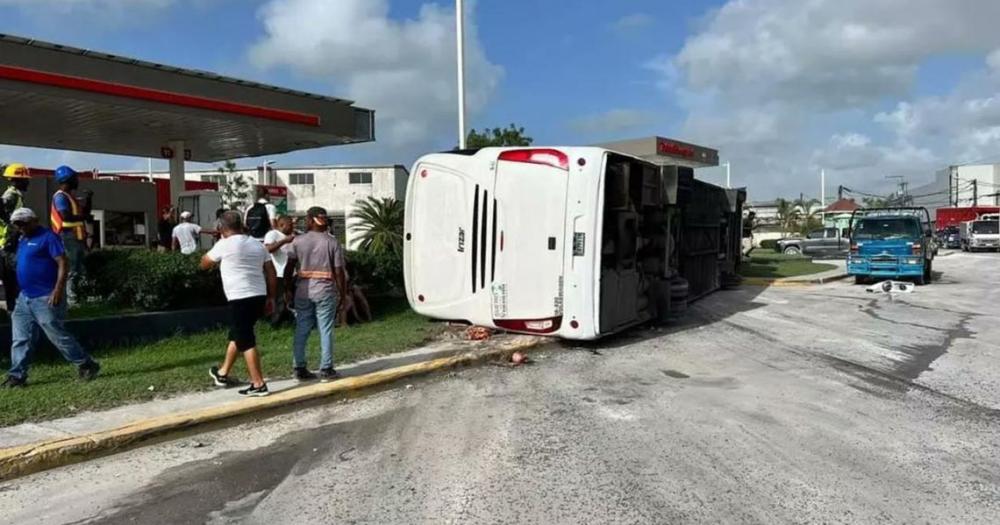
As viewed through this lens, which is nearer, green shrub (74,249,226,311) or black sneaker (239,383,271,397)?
black sneaker (239,383,271,397)

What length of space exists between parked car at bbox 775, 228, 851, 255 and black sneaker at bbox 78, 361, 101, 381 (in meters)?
35.5

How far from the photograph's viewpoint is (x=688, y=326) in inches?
488

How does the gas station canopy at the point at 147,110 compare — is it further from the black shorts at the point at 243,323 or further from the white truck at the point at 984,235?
A: the white truck at the point at 984,235

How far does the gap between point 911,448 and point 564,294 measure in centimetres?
475

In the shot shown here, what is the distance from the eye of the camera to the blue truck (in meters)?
20.6

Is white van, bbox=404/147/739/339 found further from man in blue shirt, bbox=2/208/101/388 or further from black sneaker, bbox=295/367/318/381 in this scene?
man in blue shirt, bbox=2/208/101/388

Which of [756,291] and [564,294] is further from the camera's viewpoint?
[756,291]

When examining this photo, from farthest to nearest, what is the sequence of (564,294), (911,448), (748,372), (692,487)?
(564,294) < (748,372) < (911,448) < (692,487)

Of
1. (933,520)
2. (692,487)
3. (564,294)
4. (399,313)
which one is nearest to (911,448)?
(933,520)

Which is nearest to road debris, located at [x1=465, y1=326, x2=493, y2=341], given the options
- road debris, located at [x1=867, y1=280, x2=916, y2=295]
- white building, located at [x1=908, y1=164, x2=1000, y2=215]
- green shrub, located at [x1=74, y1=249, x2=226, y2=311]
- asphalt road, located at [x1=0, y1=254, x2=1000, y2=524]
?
asphalt road, located at [x1=0, y1=254, x2=1000, y2=524]

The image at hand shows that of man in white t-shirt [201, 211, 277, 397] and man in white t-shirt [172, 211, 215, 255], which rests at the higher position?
man in white t-shirt [172, 211, 215, 255]

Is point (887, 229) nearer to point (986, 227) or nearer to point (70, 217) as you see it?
point (70, 217)

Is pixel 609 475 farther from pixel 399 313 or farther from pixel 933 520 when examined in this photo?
pixel 399 313

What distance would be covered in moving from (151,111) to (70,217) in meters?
9.81
